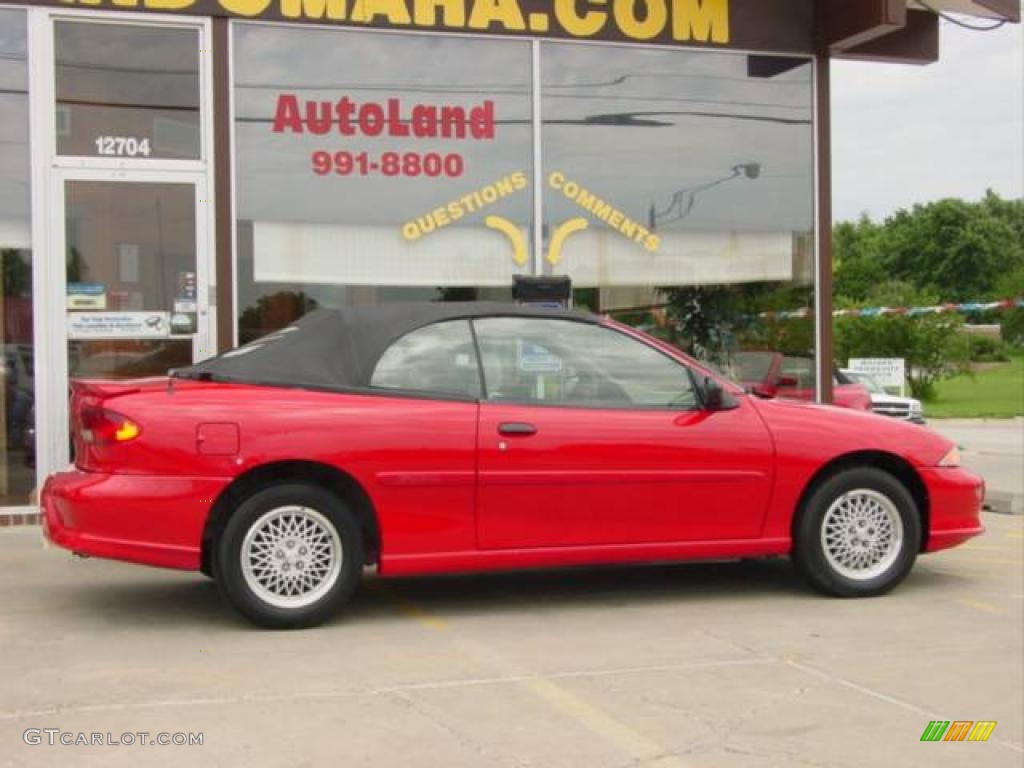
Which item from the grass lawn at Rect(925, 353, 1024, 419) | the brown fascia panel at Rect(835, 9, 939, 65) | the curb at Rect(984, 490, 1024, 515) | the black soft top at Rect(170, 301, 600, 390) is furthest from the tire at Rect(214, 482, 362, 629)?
the grass lawn at Rect(925, 353, 1024, 419)

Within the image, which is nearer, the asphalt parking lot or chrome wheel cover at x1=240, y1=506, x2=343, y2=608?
the asphalt parking lot

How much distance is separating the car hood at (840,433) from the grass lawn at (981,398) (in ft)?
72.1

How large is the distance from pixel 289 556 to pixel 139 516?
704 millimetres

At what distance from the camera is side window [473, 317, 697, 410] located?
6.11m

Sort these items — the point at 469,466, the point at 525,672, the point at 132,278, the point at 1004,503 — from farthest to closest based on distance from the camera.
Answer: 1. the point at 1004,503
2. the point at 132,278
3. the point at 469,466
4. the point at 525,672

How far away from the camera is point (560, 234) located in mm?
9859

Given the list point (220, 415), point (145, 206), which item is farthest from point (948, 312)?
point (220, 415)

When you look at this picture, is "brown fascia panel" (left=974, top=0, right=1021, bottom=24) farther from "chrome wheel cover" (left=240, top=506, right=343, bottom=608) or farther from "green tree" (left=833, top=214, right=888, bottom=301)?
"green tree" (left=833, top=214, right=888, bottom=301)

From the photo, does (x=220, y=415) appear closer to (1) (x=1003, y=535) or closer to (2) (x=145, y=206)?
(2) (x=145, y=206)

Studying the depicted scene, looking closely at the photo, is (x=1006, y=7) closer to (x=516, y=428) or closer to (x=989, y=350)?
(x=516, y=428)

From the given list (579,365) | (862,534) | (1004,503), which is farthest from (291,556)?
(1004,503)

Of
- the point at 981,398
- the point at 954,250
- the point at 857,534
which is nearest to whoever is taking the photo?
the point at 857,534

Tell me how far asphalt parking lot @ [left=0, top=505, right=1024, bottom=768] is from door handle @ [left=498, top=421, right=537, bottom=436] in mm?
952

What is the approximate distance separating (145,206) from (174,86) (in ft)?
3.06
